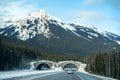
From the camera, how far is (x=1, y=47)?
150750 mm

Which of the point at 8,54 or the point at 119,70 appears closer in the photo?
the point at 119,70

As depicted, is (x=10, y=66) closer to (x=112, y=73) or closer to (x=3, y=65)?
(x=3, y=65)

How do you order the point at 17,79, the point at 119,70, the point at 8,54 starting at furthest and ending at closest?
the point at 8,54 < the point at 119,70 < the point at 17,79

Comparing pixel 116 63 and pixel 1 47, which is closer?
pixel 116 63

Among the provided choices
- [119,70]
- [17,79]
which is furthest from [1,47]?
[17,79]

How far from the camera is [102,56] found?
151 m

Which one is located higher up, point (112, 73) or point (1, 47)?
point (1, 47)

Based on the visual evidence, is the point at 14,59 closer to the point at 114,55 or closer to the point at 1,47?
the point at 1,47

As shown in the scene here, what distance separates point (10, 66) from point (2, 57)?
550 inches

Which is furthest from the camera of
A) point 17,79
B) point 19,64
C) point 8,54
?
point 19,64

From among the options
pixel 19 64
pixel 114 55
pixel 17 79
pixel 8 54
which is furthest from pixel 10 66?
pixel 17 79

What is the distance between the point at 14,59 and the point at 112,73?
81314mm

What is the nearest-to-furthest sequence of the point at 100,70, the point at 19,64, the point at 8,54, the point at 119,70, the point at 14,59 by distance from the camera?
the point at 119,70 → the point at 100,70 → the point at 8,54 → the point at 14,59 → the point at 19,64

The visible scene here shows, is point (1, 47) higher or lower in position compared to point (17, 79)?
higher
